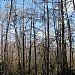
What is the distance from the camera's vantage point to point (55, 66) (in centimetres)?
2461

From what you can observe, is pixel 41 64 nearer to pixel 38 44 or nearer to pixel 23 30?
pixel 38 44

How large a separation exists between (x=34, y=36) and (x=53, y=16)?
4.79 metres

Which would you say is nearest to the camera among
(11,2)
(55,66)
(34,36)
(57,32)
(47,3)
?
(11,2)

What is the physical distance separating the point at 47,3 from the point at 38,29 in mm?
5036

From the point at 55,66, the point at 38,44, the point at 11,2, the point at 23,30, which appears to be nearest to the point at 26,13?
the point at 23,30

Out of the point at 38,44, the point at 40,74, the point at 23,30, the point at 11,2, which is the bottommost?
the point at 40,74

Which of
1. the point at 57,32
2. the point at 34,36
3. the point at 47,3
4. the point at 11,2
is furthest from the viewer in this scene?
the point at 34,36

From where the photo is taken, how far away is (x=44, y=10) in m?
22.8

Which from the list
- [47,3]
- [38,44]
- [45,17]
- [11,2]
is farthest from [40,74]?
[11,2]

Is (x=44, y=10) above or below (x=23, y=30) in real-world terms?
above

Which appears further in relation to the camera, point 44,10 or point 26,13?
point 26,13

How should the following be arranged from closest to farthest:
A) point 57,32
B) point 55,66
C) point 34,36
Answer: point 57,32 → point 55,66 → point 34,36

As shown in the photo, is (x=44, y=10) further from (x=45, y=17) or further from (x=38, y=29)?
(x=38, y=29)

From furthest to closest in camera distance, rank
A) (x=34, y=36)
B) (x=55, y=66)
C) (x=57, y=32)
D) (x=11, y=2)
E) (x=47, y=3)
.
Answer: (x=34, y=36)
(x=55, y=66)
(x=57, y=32)
(x=47, y=3)
(x=11, y=2)
